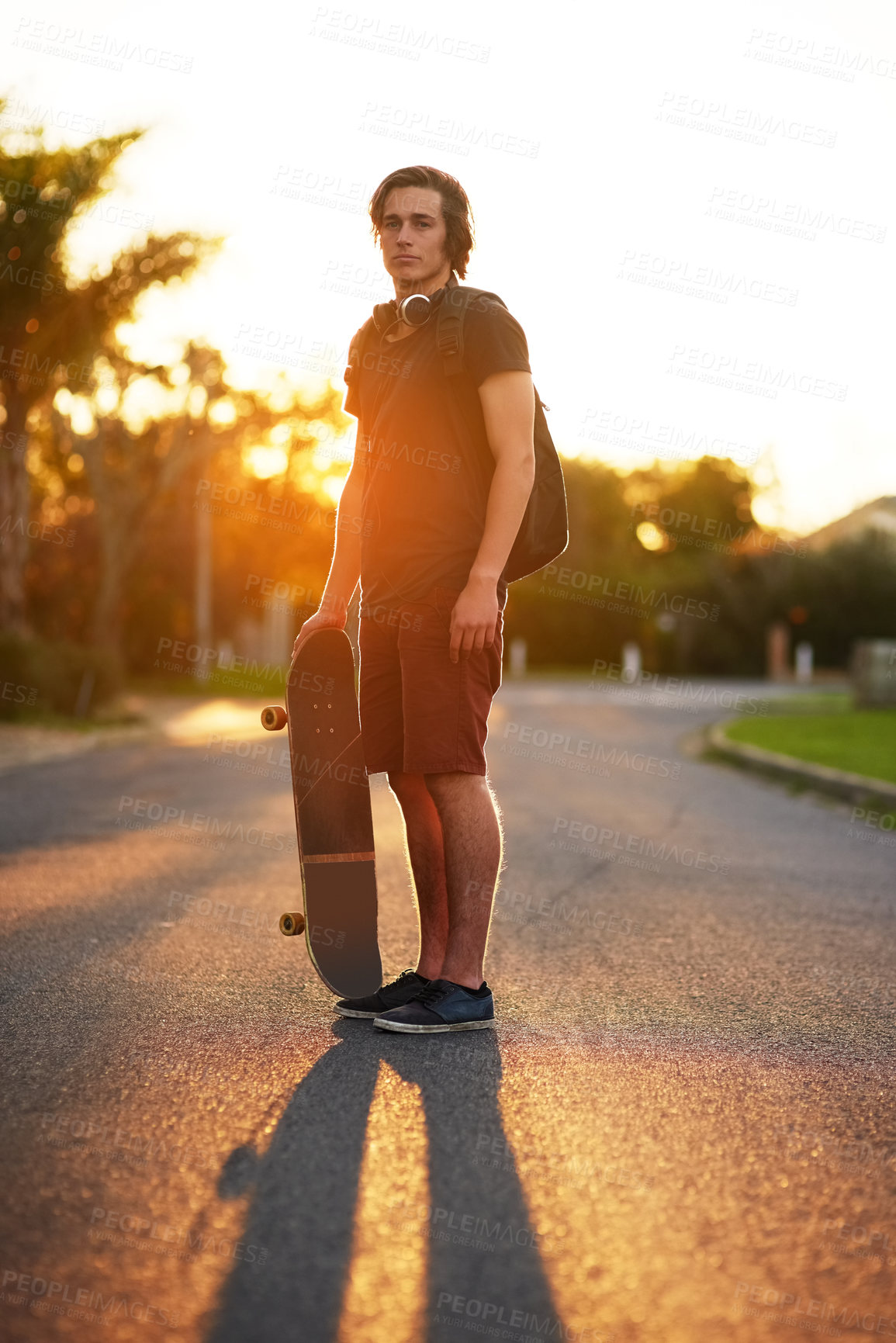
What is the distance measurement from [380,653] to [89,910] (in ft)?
6.91

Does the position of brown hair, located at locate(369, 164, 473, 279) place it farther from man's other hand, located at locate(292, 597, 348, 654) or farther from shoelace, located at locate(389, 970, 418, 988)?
shoelace, located at locate(389, 970, 418, 988)

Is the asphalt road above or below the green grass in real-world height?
above

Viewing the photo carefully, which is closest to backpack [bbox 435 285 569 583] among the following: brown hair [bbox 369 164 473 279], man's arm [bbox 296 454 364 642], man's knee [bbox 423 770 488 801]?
brown hair [bbox 369 164 473 279]

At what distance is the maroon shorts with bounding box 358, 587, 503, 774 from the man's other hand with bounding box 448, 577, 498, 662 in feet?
0.14

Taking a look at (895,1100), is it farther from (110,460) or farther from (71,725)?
(110,460)

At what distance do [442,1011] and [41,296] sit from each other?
49.1 feet

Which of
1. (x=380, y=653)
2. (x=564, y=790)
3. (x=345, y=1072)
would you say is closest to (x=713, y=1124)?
(x=345, y=1072)

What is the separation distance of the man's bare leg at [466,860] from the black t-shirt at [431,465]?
20.1 inches

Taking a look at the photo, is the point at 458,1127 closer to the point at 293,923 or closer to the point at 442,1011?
the point at 442,1011

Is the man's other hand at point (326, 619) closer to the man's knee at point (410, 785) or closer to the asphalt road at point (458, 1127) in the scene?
the man's knee at point (410, 785)

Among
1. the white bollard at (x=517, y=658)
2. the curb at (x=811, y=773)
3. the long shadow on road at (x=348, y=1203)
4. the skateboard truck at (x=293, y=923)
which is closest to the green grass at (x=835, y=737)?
the curb at (x=811, y=773)

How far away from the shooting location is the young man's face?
3.56 meters

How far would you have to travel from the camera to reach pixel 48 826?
773cm

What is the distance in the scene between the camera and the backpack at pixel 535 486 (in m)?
3.47
